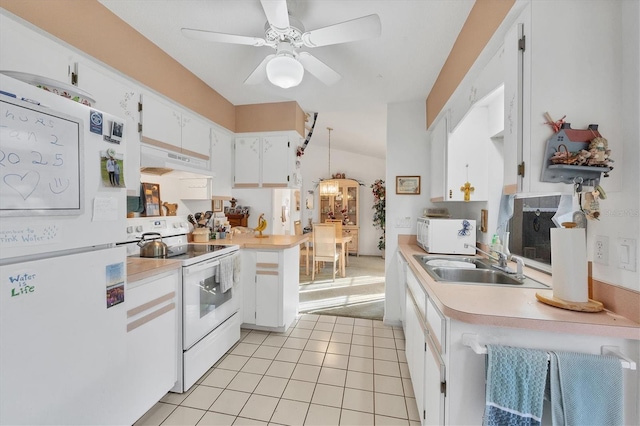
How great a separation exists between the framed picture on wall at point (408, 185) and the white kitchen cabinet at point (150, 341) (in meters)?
2.46

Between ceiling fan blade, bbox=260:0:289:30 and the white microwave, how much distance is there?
6.19 ft

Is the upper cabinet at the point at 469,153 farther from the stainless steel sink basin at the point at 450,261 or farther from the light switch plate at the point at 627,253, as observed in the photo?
the light switch plate at the point at 627,253

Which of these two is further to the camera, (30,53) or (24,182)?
(30,53)

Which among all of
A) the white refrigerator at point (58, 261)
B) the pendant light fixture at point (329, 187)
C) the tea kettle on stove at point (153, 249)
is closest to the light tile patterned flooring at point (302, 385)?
the white refrigerator at point (58, 261)

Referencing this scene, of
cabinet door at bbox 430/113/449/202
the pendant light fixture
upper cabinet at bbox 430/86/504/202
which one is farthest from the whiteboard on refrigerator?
the pendant light fixture

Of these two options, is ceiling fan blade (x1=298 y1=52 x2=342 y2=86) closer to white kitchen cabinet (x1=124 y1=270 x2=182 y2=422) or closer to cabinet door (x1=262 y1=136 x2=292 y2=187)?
cabinet door (x1=262 y1=136 x2=292 y2=187)

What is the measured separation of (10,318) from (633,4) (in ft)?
7.83

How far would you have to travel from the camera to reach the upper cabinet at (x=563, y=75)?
1026mm

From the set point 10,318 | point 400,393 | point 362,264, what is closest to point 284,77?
point 10,318

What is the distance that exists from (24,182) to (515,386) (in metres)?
1.80

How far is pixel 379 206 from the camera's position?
6789 millimetres

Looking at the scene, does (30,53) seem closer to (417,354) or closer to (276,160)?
(276,160)

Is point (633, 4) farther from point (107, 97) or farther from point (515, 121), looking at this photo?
point (107, 97)

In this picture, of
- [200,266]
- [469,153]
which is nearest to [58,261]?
[200,266]
